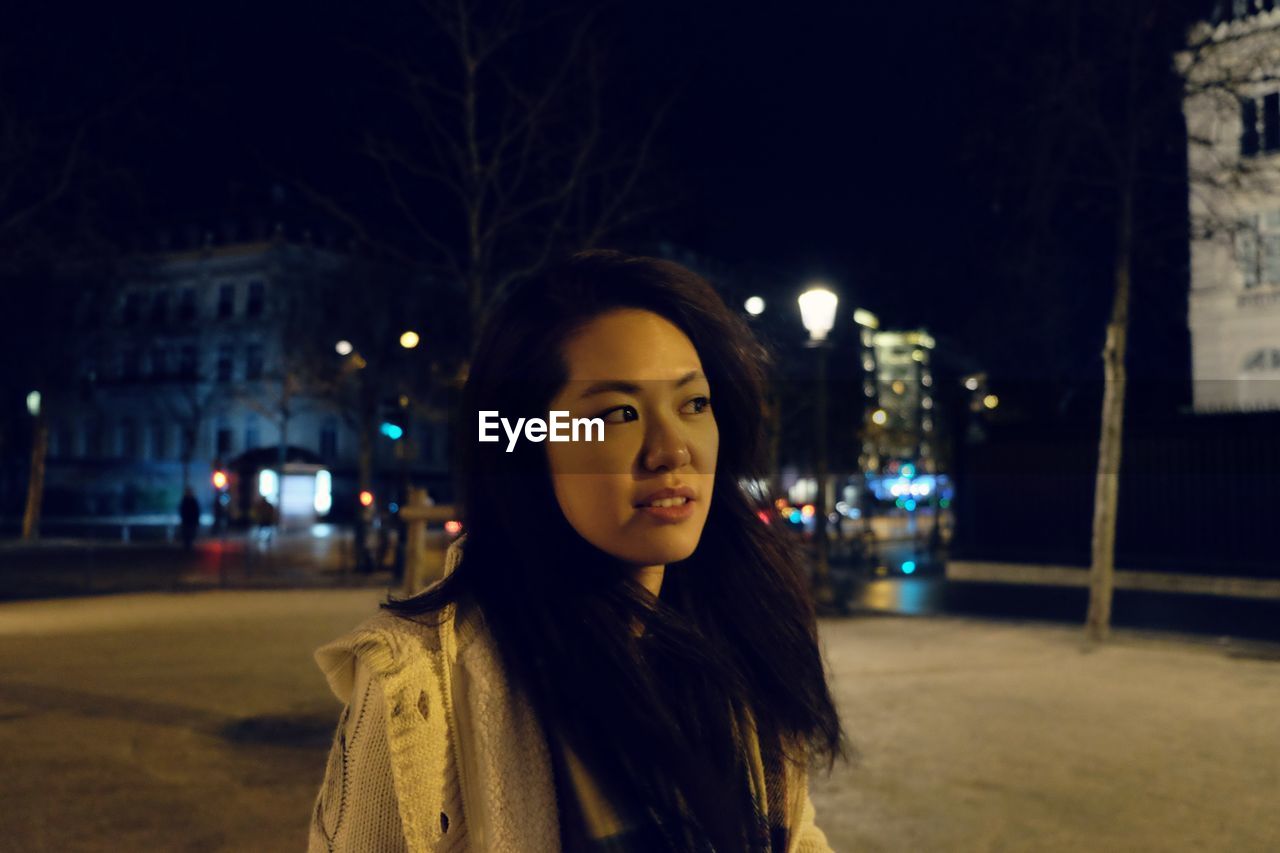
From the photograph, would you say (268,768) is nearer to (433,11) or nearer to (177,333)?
(433,11)

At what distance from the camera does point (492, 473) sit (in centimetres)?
159

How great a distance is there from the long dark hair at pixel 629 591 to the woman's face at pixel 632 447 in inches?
1.6

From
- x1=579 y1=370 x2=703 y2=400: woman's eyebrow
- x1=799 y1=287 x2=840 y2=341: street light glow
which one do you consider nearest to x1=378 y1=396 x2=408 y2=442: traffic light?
x1=799 y1=287 x2=840 y2=341: street light glow

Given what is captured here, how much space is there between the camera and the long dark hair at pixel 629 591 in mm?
1435

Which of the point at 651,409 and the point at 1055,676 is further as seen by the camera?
the point at 1055,676

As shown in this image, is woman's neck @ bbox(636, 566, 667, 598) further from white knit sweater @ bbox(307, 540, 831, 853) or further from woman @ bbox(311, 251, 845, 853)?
white knit sweater @ bbox(307, 540, 831, 853)

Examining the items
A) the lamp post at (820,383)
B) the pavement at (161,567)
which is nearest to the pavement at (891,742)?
the lamp post at (820,383)

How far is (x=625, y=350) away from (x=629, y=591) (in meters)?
0.34

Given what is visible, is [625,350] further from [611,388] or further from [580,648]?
[580,648]

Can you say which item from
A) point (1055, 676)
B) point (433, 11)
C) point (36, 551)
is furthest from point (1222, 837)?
point (36, 551)

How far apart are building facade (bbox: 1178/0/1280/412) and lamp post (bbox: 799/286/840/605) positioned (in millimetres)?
4792

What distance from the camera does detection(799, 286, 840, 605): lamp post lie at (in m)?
15.5

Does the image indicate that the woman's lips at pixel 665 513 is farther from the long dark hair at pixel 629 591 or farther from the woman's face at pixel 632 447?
the long dark hair at pixel 629 591

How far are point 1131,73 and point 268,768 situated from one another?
38.9 feet
